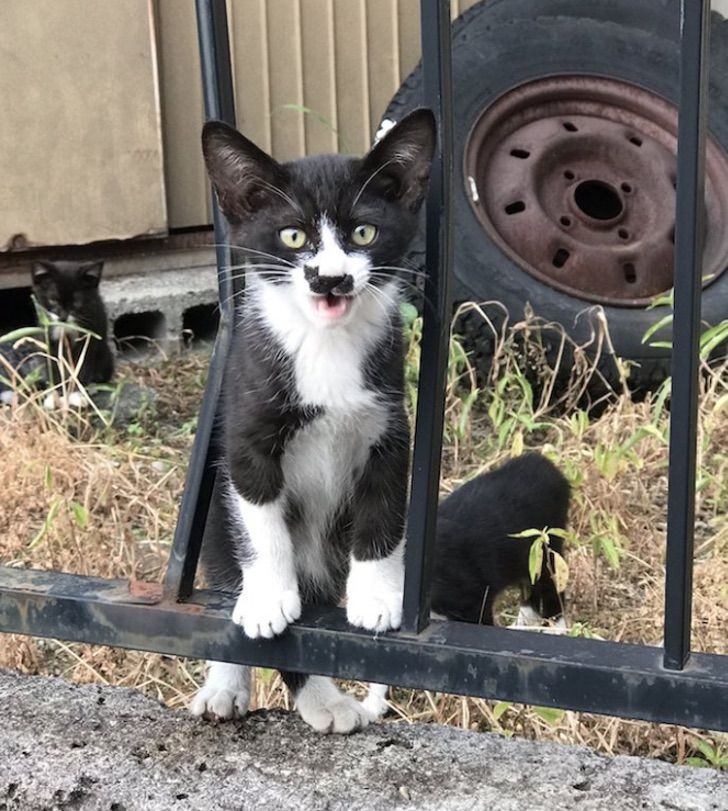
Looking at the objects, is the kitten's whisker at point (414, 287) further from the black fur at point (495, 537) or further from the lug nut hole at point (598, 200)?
the lug nut hole at point (598, 200)

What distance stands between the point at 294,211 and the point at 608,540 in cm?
104

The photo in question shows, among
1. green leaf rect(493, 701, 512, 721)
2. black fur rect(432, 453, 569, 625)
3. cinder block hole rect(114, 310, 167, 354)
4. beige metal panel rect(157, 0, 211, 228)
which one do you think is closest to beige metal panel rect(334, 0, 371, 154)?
beige metal panel rect(157, 0, 211, 228)

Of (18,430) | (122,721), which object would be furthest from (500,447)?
(122,721)

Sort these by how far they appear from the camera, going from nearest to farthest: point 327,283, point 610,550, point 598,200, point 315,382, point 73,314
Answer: point 327,283, point 315,382, point 610,550, point 598,200, point 73,314

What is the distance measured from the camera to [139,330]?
4.48 metres

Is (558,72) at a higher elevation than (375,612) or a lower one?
higher

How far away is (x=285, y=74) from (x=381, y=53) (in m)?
0.43

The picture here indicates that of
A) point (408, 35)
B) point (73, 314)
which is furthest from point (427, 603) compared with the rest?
point (408, 35)

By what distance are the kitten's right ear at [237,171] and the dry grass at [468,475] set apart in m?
0.84

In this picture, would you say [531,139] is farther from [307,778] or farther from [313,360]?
[307,778]

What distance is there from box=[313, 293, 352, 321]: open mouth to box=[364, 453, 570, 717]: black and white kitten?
0.70 metres

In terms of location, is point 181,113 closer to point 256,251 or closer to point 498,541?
point 498,541

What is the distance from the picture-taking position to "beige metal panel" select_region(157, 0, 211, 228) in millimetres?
4160

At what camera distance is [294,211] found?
1550mm
